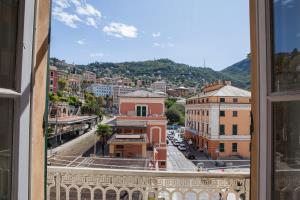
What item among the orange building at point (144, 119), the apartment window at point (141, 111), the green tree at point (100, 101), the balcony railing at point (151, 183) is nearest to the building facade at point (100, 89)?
the green tree at point (100, 101)

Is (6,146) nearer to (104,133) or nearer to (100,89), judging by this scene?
(104,133)

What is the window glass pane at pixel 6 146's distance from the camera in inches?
27.4

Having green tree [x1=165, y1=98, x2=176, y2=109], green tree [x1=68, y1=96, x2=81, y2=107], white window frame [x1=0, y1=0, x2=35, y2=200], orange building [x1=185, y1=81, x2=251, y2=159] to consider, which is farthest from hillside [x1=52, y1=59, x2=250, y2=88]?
white window frame [x1=0, y1=0, x2=35, y2=200]

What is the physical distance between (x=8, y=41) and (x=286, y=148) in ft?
2.43

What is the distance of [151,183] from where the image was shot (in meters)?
2.00

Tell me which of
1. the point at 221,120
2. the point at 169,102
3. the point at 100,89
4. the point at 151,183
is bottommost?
the point at 151,183

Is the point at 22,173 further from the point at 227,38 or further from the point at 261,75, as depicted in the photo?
the point at 227,38

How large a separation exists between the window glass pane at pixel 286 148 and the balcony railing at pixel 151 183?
1.27 m

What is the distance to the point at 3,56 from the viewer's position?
2.31 ft

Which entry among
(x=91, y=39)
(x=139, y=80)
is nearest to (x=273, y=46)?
(x=139, y=80)

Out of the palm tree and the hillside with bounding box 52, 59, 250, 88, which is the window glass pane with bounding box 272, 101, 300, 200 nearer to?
the palm tree

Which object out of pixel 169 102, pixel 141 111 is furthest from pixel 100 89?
pixel 169 102

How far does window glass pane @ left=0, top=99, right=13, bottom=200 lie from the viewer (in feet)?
2.29

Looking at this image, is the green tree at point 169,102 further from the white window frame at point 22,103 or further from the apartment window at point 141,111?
the white window frame at point 22,103
